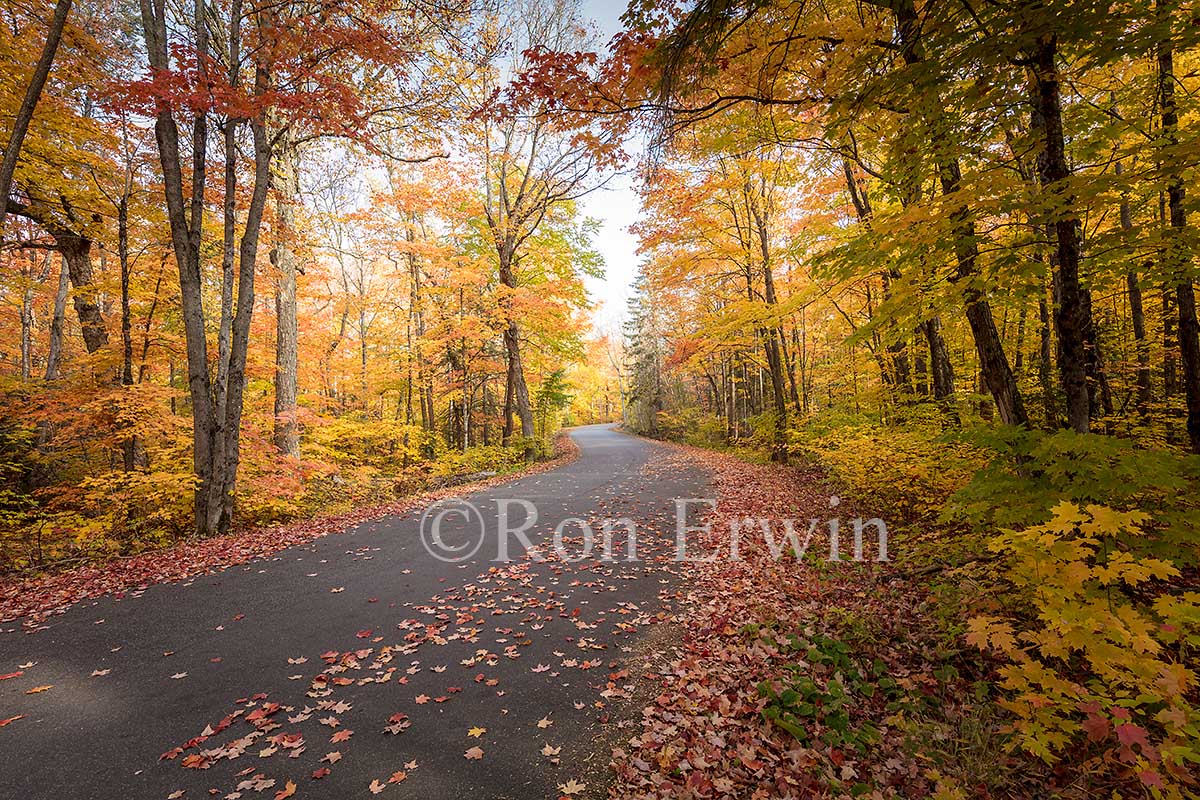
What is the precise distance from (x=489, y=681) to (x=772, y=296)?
1290 centimetres

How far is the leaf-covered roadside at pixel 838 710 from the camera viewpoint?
2.93 metres

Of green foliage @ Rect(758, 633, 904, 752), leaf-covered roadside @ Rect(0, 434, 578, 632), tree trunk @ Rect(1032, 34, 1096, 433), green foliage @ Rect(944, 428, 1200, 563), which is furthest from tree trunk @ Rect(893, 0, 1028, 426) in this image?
leaf-covered roadside @ Rect(0, 434, 578, 632)

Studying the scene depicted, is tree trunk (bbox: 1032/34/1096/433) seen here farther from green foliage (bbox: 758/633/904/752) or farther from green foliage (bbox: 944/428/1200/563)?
green foliage (bbox: 758/633/904/752)

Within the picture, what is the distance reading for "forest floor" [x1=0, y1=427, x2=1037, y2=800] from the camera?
305 cm

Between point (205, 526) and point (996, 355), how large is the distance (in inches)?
505

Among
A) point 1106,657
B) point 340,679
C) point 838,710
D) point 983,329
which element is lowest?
point 838,710

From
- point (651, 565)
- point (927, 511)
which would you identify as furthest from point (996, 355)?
point (651, 565)

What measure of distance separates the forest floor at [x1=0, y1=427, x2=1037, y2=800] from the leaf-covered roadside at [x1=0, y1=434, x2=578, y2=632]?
Answer: 64 mm

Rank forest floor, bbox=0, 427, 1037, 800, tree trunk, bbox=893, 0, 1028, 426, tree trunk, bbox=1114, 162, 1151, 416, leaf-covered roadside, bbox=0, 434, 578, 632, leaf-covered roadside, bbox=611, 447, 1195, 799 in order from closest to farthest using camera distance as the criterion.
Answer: leaf-covered roadside, bbox=611, 447, 1195, 799 < forest floor, bbox=0, 427, 1037, 800 < tree trunk, bbox=893, 0, 1028, 426 < leaf-covered roadside, bbox=0, 434, 578, 632 < tree trunk, bbox=1114, 162, 1151, 416

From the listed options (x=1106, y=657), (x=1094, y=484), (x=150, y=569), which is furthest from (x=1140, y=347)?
(x=150, y=569)

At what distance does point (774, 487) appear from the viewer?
35.9ft

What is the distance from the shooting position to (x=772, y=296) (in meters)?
13.8

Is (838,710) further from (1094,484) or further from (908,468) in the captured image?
(908,468)

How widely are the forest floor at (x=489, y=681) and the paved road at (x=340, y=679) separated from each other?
0.8 inches
